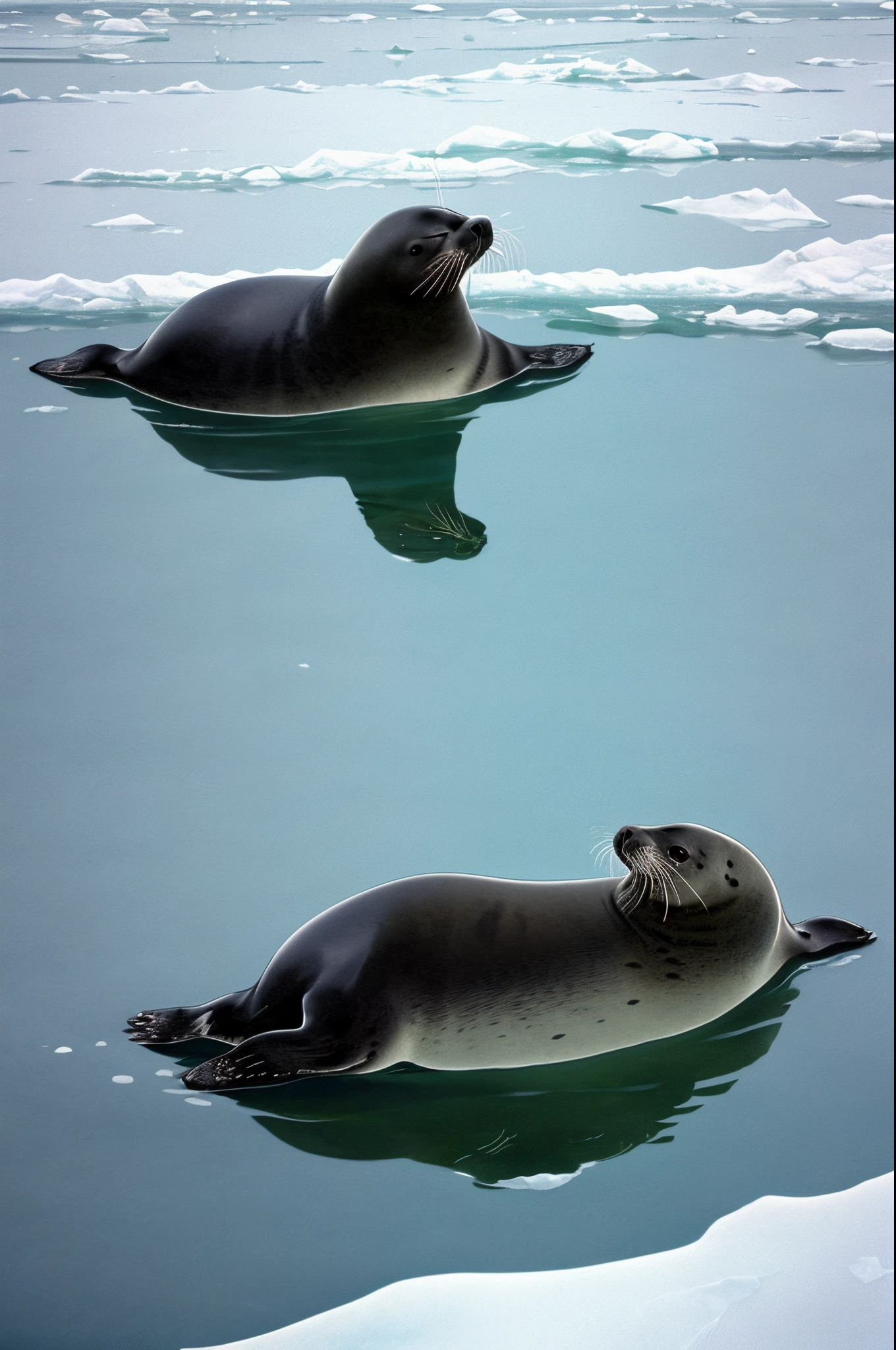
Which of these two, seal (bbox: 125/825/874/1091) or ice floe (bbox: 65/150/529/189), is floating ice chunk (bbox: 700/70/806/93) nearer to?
ice floe (bbox: 65/150/529/189)

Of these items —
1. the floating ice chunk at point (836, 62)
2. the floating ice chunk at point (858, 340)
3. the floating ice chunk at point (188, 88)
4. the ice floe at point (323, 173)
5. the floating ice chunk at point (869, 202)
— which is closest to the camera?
the floating ice chunk at point (858, 340)

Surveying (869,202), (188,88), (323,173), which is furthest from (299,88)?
(869,202)

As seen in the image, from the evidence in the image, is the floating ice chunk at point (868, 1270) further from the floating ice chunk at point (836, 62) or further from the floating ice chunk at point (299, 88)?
the floating ice chunk at point (836, 62)

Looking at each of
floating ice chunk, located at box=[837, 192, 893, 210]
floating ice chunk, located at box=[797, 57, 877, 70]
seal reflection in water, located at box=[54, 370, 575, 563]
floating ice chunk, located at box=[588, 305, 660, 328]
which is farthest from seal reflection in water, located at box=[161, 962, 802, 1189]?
floating ice chunk, located at box=[797, 57, 877, 70]

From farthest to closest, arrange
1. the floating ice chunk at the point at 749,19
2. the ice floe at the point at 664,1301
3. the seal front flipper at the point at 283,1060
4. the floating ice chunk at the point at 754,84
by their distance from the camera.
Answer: the floating ice chunk at the point at 749,19
the floating ice chunk at the point at 754,84
the seal front flipper at the point at 283,1060
the ice floe at the point at 664,1301

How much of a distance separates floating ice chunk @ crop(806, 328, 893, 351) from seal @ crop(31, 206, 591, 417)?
1194mm

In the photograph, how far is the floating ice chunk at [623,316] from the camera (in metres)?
4.91

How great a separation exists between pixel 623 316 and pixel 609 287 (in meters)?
0.29

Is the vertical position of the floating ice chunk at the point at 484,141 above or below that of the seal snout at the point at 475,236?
above

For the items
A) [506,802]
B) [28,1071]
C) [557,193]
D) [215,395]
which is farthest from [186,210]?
[28,1071]

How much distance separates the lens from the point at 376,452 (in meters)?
4.04

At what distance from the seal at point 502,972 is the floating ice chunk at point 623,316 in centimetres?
279

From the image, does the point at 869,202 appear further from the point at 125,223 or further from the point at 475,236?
the point at 125,223

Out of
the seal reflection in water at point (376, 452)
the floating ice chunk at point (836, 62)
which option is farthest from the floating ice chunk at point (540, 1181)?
the floating ice chunk at point (836, 62)
